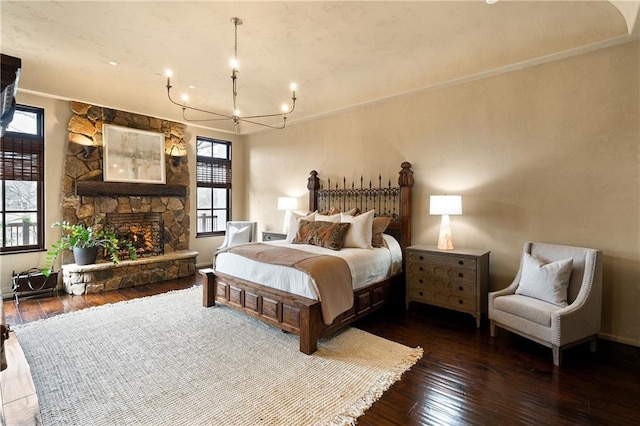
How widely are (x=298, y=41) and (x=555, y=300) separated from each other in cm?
373

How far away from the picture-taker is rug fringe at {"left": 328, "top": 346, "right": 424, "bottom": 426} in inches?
75.2

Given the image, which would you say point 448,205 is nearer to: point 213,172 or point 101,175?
point 213,172

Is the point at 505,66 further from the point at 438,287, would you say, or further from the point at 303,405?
the point at 303,405

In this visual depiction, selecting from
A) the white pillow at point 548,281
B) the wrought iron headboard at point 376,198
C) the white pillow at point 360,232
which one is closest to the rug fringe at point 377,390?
the white pillow at point 548,281

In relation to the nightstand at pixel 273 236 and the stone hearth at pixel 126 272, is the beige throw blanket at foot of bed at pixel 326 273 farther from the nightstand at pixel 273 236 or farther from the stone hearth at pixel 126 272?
the stone hearth at pixel 126 272

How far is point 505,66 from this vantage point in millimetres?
3479

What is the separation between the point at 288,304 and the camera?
2961mm

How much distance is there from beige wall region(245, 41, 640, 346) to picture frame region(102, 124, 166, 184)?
12.0ft

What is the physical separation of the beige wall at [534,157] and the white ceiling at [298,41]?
0.85 ft

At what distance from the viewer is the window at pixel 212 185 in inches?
252

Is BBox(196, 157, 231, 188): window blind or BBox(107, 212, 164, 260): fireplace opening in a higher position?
BBox(196, 157, 231, 188): window blind

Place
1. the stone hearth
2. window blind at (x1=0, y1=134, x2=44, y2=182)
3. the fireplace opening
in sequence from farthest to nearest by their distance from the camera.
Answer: the fireplace opening
the stone hearth
window blind at (x1=0, y1=134, x2=44, y2=182)

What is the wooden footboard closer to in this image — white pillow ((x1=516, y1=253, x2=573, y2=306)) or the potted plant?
white pillow ((x1=516, y1=253, x2=573, y2=306))

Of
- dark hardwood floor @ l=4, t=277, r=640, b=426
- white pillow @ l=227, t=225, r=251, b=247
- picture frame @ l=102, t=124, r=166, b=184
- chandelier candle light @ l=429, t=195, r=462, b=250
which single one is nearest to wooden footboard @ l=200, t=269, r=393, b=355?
dark hardwood floor @ l=4, t=277, r=640, b=426
